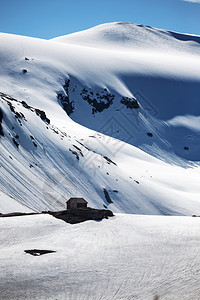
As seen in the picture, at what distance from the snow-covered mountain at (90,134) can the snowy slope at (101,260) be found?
17.6 meters

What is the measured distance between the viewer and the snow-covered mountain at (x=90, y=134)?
76062 mm

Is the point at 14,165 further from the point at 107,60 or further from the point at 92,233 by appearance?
the point at 107,60

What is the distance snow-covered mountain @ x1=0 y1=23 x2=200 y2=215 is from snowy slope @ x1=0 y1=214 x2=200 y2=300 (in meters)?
17.6

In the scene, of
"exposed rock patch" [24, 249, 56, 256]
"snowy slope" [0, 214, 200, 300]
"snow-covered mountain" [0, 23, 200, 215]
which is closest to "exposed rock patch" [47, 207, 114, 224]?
"snowy slope" [0, 214, 200, 300]

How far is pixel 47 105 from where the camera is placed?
137250 mm

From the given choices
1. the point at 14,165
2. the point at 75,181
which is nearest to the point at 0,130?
the point at 14,165

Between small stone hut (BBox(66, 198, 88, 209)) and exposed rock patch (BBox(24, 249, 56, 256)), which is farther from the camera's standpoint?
small stone hut (BBox(66, 198, 88, 209))

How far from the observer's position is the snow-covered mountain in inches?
2995

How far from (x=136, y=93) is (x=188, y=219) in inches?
5952

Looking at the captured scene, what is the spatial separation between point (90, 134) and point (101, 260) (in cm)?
9495

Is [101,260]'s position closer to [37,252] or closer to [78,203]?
[37,252]

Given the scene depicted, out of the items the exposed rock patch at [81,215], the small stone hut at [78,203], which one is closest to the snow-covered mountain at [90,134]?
the small stone hut at [78,203]

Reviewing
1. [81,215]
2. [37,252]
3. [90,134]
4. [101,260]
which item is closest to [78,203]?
[81,215]

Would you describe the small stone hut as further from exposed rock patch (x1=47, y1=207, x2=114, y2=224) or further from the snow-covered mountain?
the snow-covered mountain
